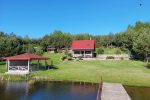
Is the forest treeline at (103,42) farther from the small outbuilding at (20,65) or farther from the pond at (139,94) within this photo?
the pond at (139,94)

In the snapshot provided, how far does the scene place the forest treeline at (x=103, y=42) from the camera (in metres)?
57.0

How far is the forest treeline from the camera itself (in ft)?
187

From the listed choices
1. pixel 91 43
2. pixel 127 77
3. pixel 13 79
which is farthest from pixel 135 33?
pixel 13 79

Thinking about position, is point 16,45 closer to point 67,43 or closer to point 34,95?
point 67,43

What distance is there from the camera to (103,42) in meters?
114

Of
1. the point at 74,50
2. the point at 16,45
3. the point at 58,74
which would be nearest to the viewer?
the point at 58,74

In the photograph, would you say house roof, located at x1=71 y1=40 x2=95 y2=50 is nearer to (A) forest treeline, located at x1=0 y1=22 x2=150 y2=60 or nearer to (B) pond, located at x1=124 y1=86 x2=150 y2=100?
(A) forest treeline, located at x1=0 y1=22 x2=150 y2=60

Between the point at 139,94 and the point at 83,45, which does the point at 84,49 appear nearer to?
the point at 83,45

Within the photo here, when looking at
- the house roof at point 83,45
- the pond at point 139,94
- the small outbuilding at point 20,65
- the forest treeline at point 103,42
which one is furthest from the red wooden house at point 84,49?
the pond at point 139,94

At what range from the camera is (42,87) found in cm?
3269

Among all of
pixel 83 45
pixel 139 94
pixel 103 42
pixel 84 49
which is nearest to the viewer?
pixel 139 94

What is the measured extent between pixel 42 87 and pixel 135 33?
39738mm

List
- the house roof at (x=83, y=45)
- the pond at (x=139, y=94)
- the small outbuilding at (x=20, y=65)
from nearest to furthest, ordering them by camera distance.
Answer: the pond at (x=139, y=94) → the small outbuilding at (x=20, y=65) → the house roof at (x=83, y=45)

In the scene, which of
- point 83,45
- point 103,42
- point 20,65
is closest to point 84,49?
point 83,45
